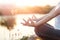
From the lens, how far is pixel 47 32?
4.81 feet

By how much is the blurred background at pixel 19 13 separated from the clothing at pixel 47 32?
0.03 metres

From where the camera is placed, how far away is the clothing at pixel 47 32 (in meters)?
1.46

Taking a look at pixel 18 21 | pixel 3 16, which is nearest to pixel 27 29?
pixel 18 21

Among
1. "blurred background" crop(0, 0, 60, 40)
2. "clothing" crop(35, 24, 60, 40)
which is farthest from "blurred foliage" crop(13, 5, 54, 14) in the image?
"clothing" crop(35, 24, 60, 40)

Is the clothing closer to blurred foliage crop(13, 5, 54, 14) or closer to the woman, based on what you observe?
the woman

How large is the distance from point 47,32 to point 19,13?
0.83 ft

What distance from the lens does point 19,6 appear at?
1.46 m

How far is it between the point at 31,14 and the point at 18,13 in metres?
0.10

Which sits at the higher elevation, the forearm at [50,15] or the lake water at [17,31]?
the forearm at [50,15]

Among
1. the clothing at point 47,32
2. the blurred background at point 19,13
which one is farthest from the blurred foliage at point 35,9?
the clothing at point 47,32

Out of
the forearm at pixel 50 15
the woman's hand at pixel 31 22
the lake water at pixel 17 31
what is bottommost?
the lake water at pixel 17 31

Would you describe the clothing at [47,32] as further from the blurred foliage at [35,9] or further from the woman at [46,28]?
the blurred foliage at [35,9]

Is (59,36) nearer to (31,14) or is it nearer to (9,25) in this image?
(31,14)

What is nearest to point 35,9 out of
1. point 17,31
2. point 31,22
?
point 31,22
